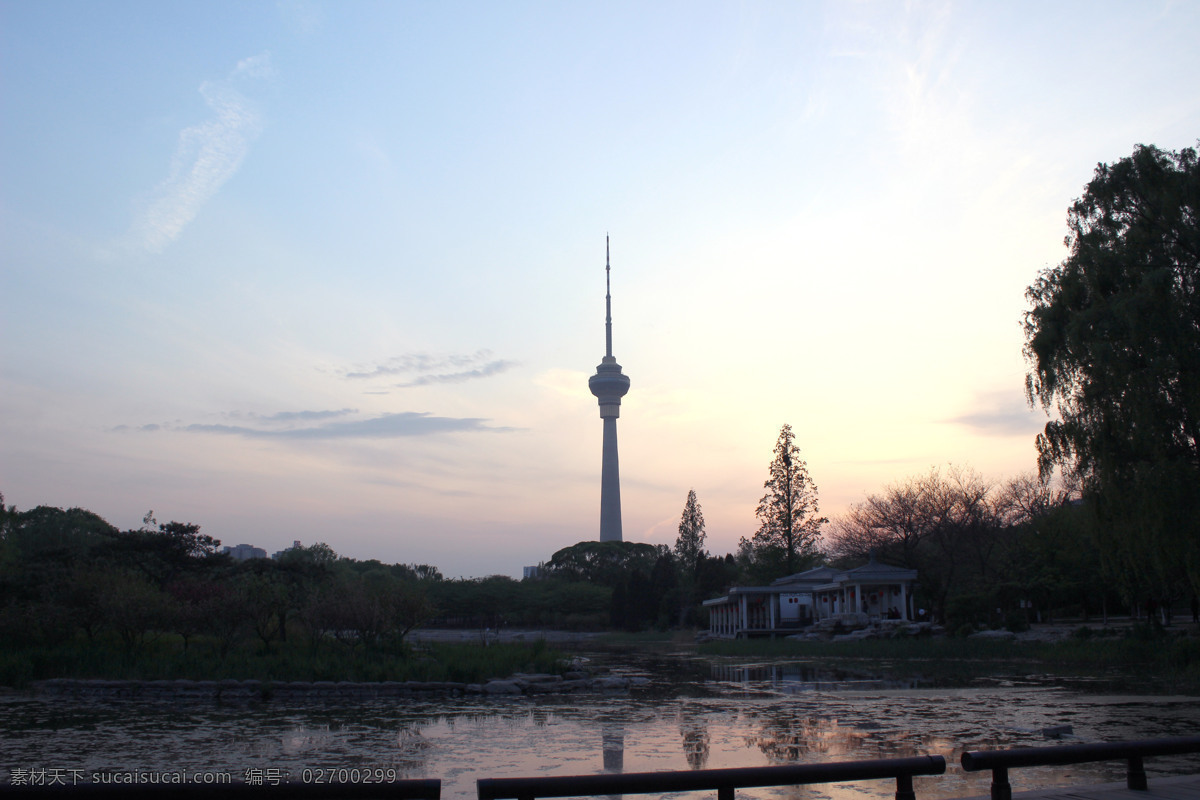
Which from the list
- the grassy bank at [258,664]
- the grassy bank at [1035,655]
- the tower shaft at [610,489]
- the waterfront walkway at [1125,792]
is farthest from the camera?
the tower shaft at [610,489]

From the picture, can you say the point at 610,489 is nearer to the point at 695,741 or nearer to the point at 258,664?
the point at 258,664

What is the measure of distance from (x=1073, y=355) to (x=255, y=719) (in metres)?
17.4

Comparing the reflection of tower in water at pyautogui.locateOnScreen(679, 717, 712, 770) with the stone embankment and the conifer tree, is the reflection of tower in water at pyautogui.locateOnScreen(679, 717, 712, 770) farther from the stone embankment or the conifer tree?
the conifer tree

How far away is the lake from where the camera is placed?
8926mm

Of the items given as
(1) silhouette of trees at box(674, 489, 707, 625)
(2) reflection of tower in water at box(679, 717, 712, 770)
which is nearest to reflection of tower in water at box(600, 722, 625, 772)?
(2) reflection of tower in water at box(679, 717, 712, 770)

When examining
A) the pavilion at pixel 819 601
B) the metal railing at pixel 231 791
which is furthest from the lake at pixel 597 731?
the pavilion at pixel 819 601

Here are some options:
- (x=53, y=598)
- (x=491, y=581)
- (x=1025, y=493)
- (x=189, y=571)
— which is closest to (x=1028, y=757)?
(x=53, y=598)

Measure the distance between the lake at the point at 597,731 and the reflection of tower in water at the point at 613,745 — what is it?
33 millimetres

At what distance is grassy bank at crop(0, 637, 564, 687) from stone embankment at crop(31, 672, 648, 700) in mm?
414

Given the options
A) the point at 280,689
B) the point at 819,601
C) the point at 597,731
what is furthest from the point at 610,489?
the point at 597,731

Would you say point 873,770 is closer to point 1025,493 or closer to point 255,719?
point 255,719

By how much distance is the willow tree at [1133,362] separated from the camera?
640 inches

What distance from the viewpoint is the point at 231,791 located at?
15.4 ft

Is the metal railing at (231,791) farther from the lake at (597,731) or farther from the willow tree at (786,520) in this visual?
the willow tree at (786,520)
